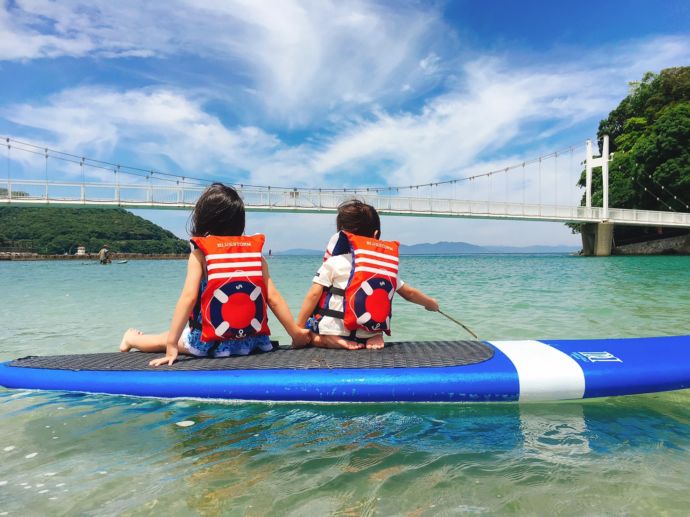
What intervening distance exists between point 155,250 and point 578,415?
2345 inches

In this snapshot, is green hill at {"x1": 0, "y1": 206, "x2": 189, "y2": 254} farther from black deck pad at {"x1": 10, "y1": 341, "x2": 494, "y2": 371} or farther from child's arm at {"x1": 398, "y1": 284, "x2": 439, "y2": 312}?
child's arm at {"x1": 398, "y1": 284, "x2": 439, "y2": 312}

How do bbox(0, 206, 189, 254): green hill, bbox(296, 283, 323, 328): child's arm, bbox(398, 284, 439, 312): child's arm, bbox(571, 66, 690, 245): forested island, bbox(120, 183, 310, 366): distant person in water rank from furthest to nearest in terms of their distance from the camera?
1. bbox(0, 206, 189, 254): green hill
2. bbox(571, 66, 690, 245): forested island
3. bbox(398, 284, 439, 312): child's arm
4. bbox(296, 283, 323, 328): child's arm
5. bbox(120, 183, 310, 366): distant person in water

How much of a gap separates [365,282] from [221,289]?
809mm

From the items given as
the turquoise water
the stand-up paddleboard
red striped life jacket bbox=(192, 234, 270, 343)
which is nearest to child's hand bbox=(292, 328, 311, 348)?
the stand-up paddleboard

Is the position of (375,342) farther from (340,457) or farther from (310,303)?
(340,457)

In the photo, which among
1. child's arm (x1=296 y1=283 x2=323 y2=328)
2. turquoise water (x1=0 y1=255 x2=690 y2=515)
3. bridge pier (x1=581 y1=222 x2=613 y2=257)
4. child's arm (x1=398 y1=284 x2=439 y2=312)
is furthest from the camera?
bridge pier (x1=581 y1=222 x2=613 y2=257)

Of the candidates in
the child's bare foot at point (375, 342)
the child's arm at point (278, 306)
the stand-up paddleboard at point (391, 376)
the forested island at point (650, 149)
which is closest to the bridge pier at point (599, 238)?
the forested island at point (650, 149)

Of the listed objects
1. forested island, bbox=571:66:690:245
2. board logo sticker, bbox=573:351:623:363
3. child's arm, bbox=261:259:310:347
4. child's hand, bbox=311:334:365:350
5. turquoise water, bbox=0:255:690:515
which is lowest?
turquoise water, bbox=0:255:690:515

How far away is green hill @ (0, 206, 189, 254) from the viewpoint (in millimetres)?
49844

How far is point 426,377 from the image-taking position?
2275 mm

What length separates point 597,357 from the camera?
2.48 m

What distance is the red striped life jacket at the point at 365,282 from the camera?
2605 millimetres

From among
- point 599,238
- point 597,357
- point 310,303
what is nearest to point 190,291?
point 310,303

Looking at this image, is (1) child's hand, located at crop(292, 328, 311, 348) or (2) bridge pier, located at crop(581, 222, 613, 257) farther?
(2) bridge pier, located at crop(581, 222, 613, 257)
